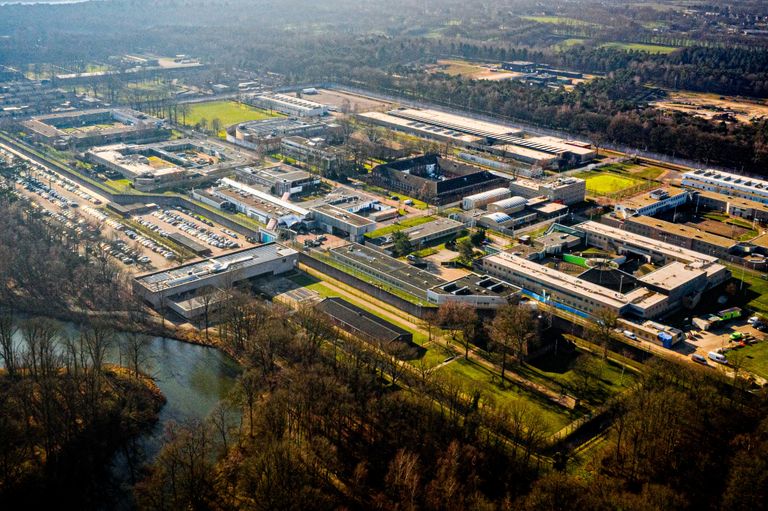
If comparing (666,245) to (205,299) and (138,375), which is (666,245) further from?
(138,375)

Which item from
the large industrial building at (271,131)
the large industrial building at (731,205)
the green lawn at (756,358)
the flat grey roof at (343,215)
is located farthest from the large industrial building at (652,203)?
the large industrial building at (271,131)

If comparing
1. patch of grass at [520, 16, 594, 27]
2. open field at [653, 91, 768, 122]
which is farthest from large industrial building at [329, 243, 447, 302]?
patch of grass at [520, 16, 594, 27]

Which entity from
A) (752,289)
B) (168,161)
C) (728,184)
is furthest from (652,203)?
(168,161)

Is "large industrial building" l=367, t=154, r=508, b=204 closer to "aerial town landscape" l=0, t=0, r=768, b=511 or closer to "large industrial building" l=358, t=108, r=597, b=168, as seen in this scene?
"aerial town landscape" l=0, t=0, r=768, b=511

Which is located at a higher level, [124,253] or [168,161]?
[168,161]

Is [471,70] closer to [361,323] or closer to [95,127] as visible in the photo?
[95,127]

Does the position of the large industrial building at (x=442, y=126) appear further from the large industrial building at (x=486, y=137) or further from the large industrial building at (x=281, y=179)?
the large industrial building at (x=281, y=179)
